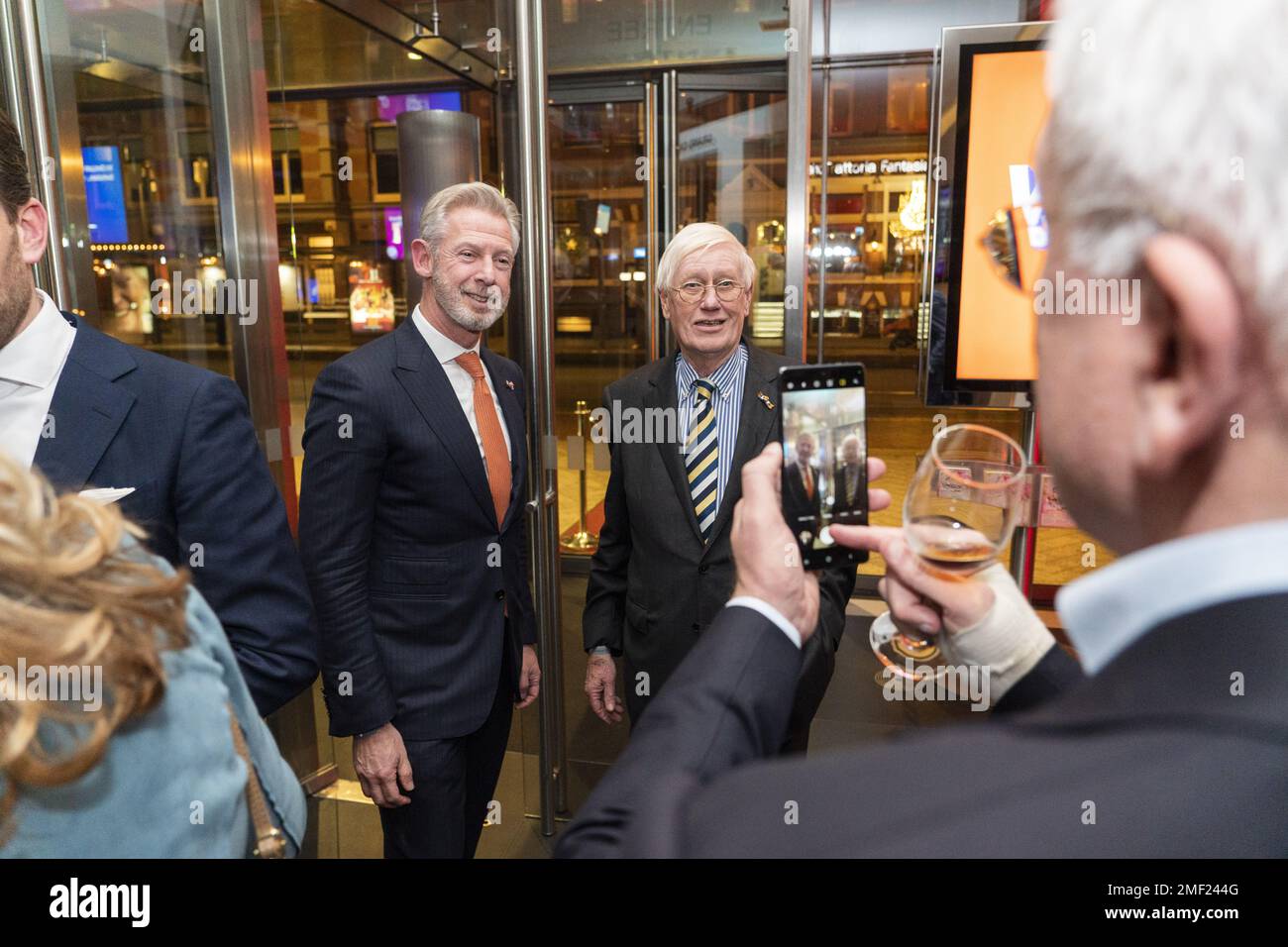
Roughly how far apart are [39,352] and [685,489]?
1.52 meters

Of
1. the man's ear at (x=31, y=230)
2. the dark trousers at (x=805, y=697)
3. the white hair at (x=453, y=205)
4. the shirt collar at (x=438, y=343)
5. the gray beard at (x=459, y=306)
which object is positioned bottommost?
the dark trousers at (x=805, y=697)

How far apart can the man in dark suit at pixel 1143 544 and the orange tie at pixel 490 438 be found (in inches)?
69.6

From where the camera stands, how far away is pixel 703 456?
2402mm

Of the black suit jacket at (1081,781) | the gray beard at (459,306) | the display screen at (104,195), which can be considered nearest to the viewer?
the black suit jacket at (1081,781)

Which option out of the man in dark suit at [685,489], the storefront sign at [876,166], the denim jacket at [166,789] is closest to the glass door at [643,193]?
the storefront sign at [876,166]

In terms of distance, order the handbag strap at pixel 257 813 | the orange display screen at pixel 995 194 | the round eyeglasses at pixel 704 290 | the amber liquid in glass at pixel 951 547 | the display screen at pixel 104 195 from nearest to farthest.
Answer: the handbag strap at pixel 257 813 → the amber liquid in glass at pixel 951 547 → the round eyeglasses at pixel 704 290 → the display screen at pixel 104 195 → the orange display screen at pixel 995 194

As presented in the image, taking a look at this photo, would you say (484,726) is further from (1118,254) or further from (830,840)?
(1118,254)

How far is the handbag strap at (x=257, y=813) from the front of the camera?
33.3 inches

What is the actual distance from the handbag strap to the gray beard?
161 cm

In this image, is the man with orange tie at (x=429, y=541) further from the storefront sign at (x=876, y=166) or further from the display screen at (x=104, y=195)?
the storefront sign at (x=876, y=166)

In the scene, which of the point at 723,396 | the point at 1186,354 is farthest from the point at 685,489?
the point at 1186,354

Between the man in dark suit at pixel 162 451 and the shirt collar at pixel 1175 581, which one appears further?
the man in dark suit at pixel 162 451

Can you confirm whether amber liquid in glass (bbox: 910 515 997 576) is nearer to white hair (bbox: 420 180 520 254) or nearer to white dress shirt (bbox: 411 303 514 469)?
white dress shirt (bbox: 411 303 514 469)

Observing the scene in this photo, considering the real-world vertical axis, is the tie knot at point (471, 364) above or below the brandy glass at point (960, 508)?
above
